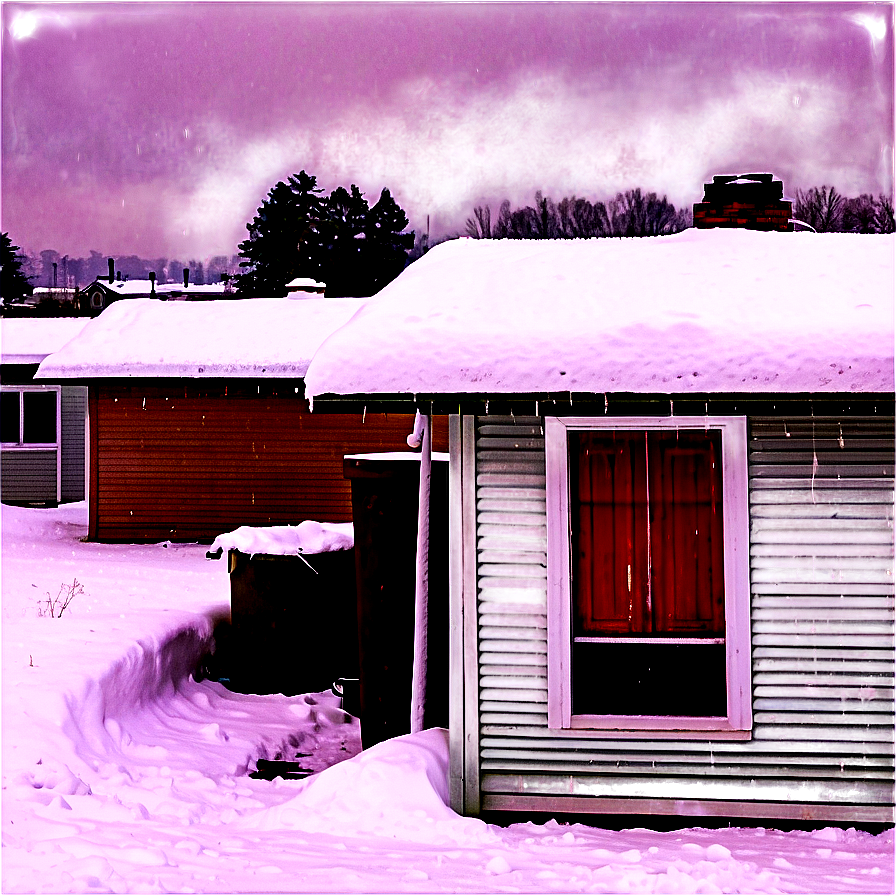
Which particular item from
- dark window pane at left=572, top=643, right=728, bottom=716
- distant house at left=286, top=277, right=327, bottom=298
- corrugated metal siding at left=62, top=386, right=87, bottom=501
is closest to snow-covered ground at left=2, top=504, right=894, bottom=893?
dark window pane at left=572, top=643, right=728, bottom=716

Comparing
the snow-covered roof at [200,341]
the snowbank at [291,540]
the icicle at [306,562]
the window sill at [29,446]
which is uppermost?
the snow-covered roof at [200,341]

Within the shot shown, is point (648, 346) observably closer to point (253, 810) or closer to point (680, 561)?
point (680, 561)

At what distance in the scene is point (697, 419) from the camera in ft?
19.4

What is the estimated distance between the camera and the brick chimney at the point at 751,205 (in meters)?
7.72

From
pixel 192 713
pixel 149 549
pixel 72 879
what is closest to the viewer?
pixel 72 879

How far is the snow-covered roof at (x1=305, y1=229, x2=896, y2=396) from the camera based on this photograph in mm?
5422

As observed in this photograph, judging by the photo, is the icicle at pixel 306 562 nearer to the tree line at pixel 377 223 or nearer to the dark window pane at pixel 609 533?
the dark window pane at pixel 609 533

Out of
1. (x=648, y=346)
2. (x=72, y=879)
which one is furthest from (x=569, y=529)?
(x=72, y=879)

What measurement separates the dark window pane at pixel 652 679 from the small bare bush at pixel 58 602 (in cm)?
421

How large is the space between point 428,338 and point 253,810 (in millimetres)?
2825

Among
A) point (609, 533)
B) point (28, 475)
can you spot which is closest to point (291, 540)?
point (609, 533)

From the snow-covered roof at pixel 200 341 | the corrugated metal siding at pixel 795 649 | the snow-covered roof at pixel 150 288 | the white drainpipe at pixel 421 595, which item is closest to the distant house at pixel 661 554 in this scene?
the corrugated metal siding at pixel 795 649

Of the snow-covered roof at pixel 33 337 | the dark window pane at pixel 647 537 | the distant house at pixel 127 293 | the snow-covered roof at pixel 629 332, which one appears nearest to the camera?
the snow-covered roof at pixel 629 332

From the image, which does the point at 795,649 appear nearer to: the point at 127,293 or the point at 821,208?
the point at 821,208
